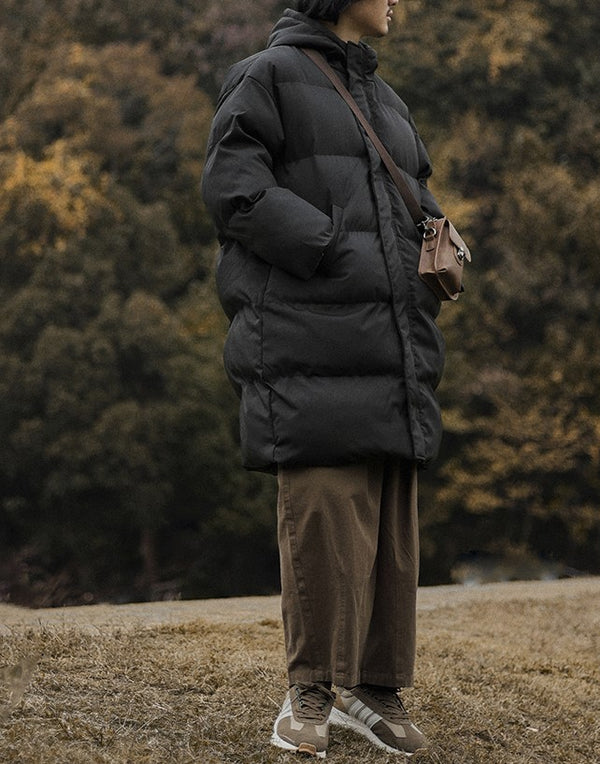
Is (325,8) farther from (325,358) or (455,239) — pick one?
(325,358)

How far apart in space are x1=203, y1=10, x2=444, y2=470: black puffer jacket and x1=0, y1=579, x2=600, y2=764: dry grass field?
0.67 m

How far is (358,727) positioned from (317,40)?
5.23ft

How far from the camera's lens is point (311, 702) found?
2.69 meters

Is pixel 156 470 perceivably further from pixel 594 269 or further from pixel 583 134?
pixel 583 134

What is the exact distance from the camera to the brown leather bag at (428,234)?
9.00ft

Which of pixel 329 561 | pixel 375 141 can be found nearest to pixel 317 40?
pixel 375 141

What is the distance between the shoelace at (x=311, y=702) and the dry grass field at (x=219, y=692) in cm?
10

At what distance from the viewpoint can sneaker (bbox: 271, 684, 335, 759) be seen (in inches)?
104

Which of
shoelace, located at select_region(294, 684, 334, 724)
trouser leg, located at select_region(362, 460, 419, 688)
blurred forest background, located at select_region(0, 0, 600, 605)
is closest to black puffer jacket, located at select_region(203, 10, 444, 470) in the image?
trouser leg, located at select_region(362, 460, 419, 688)

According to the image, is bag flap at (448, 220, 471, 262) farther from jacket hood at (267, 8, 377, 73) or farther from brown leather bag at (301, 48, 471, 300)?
jacket hood at (267, 8, 377, 73)

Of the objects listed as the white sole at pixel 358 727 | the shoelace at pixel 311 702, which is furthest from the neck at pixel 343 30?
the white sole at pixel 358 727

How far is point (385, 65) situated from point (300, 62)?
1710cm

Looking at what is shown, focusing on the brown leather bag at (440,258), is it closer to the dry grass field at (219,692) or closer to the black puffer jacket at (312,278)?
the black puffer jacket at (312,278)

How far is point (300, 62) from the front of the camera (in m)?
2.75
